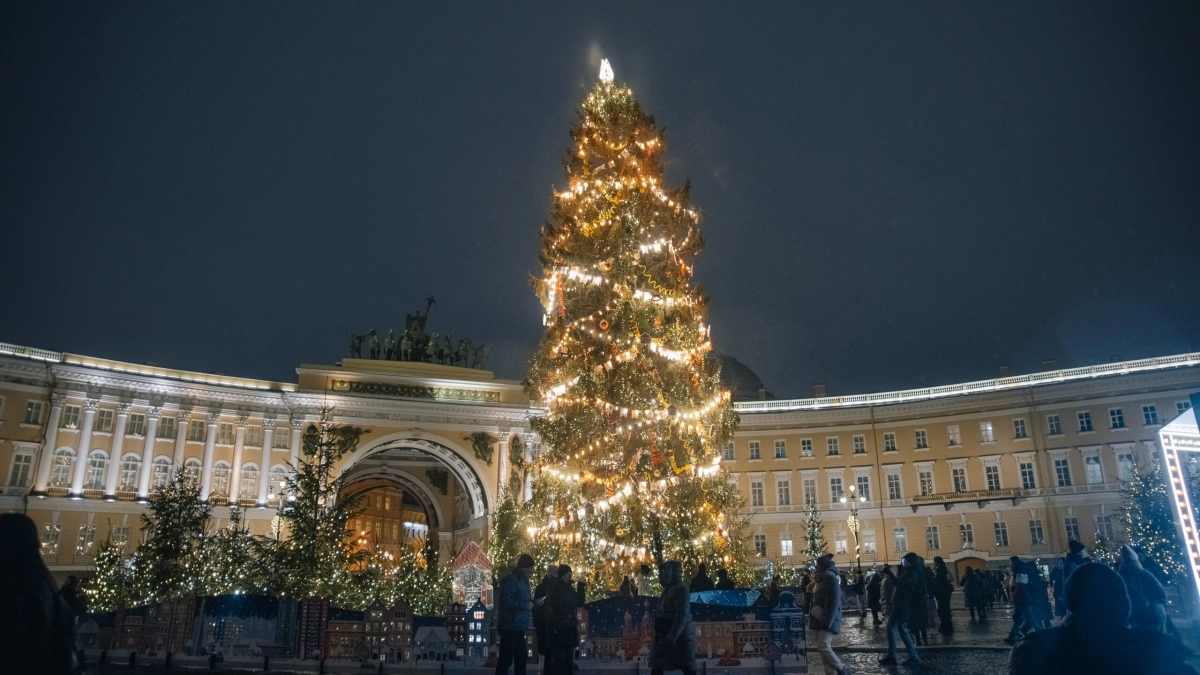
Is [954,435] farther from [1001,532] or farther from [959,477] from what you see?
[1001,532]

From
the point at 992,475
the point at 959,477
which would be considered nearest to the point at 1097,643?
the point at 992,475

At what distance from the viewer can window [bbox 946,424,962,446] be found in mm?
45156

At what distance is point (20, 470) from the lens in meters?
37.1

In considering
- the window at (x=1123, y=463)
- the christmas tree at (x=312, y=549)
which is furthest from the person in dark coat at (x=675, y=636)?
the window at (x=1123, y=463)

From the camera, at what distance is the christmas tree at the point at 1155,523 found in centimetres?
2348

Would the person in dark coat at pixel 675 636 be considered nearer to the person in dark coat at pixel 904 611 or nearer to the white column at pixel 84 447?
the person in dark coat at pixel 904 611

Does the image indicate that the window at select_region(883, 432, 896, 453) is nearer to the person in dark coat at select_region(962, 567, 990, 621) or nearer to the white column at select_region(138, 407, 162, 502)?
the person in dark coat at select_region(962, 567, 990, 621)

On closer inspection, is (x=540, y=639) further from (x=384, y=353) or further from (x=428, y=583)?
(x=384, y=353)

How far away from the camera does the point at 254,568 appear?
20.5 metres

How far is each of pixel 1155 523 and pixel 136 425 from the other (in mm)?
43615

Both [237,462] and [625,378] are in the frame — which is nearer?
[625,378]

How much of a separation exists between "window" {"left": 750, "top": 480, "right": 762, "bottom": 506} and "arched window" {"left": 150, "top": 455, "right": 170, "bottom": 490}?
32.4 m

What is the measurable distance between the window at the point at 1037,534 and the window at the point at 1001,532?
1.22 meters

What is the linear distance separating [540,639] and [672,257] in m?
11.2
